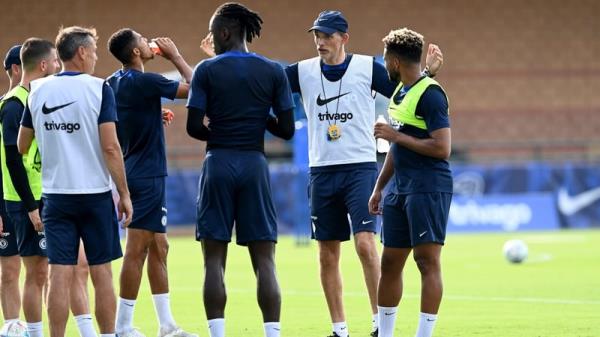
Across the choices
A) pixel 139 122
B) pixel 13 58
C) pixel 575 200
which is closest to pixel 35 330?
pixel 139 122

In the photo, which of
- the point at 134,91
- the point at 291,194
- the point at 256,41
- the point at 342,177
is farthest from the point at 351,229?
the point at 256,41

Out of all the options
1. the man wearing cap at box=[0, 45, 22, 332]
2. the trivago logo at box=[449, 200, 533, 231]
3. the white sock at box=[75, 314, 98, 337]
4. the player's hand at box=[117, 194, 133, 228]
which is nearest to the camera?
the player's hand at box=[117, 194, 133, 228]

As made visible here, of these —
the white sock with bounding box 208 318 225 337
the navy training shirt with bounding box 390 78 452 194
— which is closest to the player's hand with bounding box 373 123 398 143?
the navy training shirt with bounding box 390 78 452 194

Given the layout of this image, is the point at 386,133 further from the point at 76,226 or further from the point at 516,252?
the point at 516,252

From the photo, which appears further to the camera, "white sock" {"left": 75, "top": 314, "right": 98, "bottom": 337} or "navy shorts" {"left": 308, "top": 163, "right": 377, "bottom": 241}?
"navy shorts" {"left": 308, "top": 163, "right": 377, "bottom": 241}

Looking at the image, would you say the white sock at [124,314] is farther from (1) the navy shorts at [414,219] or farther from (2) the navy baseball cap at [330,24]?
(2) the navy baseball cap at [330,24]

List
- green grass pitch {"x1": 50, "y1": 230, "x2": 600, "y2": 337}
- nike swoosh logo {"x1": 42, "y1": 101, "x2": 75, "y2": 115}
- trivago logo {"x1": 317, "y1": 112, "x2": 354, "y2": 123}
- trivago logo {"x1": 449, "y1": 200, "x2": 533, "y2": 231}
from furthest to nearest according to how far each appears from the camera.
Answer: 1. trivago logo {"x1": 449, "y1": 200, "x2": 533, "y2": 231}
2. green grass pitch {"x1": 50, "y1": 230, "x2": 600, "y2": 337}
3. trivago logo {"x1": 317, "y1": 112, "x2": 354, "y2": 123}
4. nike swoosh logo {"x1": 42, "y1": 101, "x2": 75, "y2": 115}

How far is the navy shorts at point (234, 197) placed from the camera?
838 centimetres

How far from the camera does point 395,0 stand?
3350 centimetres

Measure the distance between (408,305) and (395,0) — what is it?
21.6m

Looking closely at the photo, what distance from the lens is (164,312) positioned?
10.1 metres

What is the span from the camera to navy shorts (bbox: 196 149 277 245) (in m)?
8.38

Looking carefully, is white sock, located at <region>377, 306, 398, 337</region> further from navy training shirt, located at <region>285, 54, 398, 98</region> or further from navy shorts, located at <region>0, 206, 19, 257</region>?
navy shorts, located at <region>0, 206, 19, 257</region>

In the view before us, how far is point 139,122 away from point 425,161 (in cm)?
243
